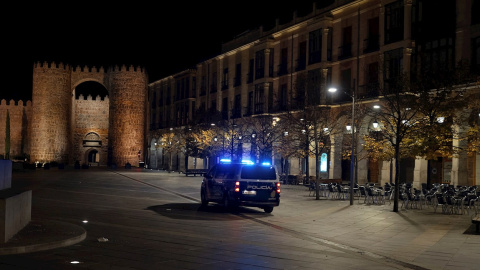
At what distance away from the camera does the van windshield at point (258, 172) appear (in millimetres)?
19875

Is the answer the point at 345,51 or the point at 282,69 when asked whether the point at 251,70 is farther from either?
the point at 345,51

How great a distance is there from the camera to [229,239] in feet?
42.4

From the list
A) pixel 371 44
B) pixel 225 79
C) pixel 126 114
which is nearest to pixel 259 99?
pixel 225 79

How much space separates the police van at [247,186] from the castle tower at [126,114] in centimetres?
5562

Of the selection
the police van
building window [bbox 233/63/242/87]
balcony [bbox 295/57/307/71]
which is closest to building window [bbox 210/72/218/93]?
building window [bbox 233/63/242/87]

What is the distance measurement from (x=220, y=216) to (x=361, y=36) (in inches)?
1020

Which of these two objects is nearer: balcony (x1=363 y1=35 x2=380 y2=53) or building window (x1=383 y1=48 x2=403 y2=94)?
building window (x1=383 y1=48 x2=403 y2=94)

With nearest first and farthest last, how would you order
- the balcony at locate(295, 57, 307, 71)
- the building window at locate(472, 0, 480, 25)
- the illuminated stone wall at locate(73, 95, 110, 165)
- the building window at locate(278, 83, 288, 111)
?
the building window at locate(472, 0, 480, 25) → the balcony at locate(295, 57, 307, 71) → the building window at locate(278, 83, 288, 111) → the illuminated stone wall at locate(73, 95, 110, 165)

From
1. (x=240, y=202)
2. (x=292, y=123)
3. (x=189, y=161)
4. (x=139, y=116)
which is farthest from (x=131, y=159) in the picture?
(x=240, y=202)

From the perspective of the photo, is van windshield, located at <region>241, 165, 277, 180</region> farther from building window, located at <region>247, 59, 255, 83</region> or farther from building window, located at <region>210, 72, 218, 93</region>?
building window, located at <region>210, 72, 218, 93</region>

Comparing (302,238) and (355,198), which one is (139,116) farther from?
(302,238)

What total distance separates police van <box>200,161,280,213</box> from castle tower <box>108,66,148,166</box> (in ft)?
182

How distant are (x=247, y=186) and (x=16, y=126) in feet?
216

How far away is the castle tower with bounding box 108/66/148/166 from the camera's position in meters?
74.5
